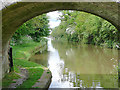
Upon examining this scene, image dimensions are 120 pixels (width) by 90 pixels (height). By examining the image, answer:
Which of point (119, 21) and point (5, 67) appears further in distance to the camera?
point (5, 67)

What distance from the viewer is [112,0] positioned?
9.13 feet

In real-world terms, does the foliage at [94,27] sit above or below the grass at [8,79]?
above

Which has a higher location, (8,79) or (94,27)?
(94,27)

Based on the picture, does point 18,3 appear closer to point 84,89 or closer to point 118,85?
point 84,89

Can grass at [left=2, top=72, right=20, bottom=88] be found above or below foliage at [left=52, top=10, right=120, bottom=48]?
below

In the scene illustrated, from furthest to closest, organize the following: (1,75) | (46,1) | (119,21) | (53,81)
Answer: (53,81), (1,75), (119,21), (46,1)

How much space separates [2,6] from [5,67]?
365 cm

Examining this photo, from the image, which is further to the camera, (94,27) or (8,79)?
(94,27)

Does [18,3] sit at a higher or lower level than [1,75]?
higher

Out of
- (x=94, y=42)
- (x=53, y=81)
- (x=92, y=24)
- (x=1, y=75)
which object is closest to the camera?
(x=1, y=75)

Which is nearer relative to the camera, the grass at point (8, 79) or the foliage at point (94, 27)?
the grass at point (8, 79)

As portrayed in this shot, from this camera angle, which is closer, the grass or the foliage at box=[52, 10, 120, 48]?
the grass

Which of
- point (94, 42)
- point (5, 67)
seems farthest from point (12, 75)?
point (94, 42)

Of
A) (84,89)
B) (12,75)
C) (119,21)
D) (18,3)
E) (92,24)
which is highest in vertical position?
(92,24)
